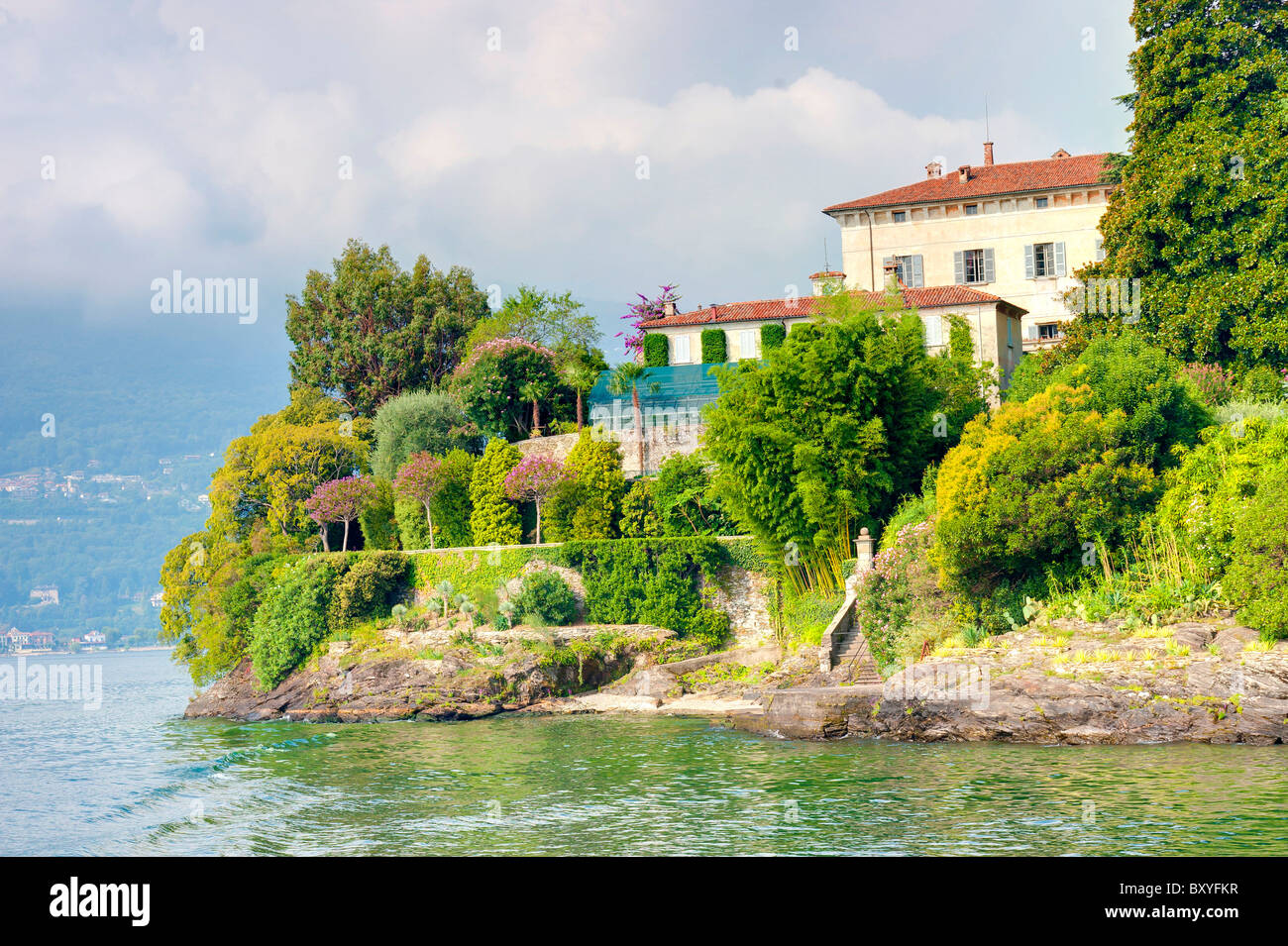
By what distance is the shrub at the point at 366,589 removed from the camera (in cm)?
3984

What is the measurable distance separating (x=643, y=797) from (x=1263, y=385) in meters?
22.5

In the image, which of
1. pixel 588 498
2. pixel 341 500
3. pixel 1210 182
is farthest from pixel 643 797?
pixel 341 500

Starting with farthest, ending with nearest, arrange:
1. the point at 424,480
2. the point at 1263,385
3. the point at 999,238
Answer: the point at 999,238, the point at 424,480, the point at 1263,385

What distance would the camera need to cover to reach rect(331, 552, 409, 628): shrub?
39.8 metres

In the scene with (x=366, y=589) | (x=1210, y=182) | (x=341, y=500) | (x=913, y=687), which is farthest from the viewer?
(x=341, y=500)

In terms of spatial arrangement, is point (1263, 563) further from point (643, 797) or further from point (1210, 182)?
point (1210, 182)

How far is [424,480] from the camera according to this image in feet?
138

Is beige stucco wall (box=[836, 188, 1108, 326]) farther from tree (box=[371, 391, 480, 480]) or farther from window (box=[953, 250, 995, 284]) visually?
tree (box=[371, 391, 480, 480])

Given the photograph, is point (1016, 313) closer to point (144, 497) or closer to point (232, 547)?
point (232, 547)

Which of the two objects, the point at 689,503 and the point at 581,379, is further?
the point at 581,379

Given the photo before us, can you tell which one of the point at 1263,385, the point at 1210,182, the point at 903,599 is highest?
the point at 1210,182

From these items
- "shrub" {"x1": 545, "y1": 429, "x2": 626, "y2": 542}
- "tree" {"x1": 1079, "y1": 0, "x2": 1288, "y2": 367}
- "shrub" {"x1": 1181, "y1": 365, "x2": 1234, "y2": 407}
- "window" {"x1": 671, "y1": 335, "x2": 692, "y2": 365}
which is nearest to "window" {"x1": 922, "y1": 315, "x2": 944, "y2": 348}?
"tree" {"x1": 1079, "y1": 0, "x2": 1288, "y2": 367}

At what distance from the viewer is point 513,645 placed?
1427 inches
